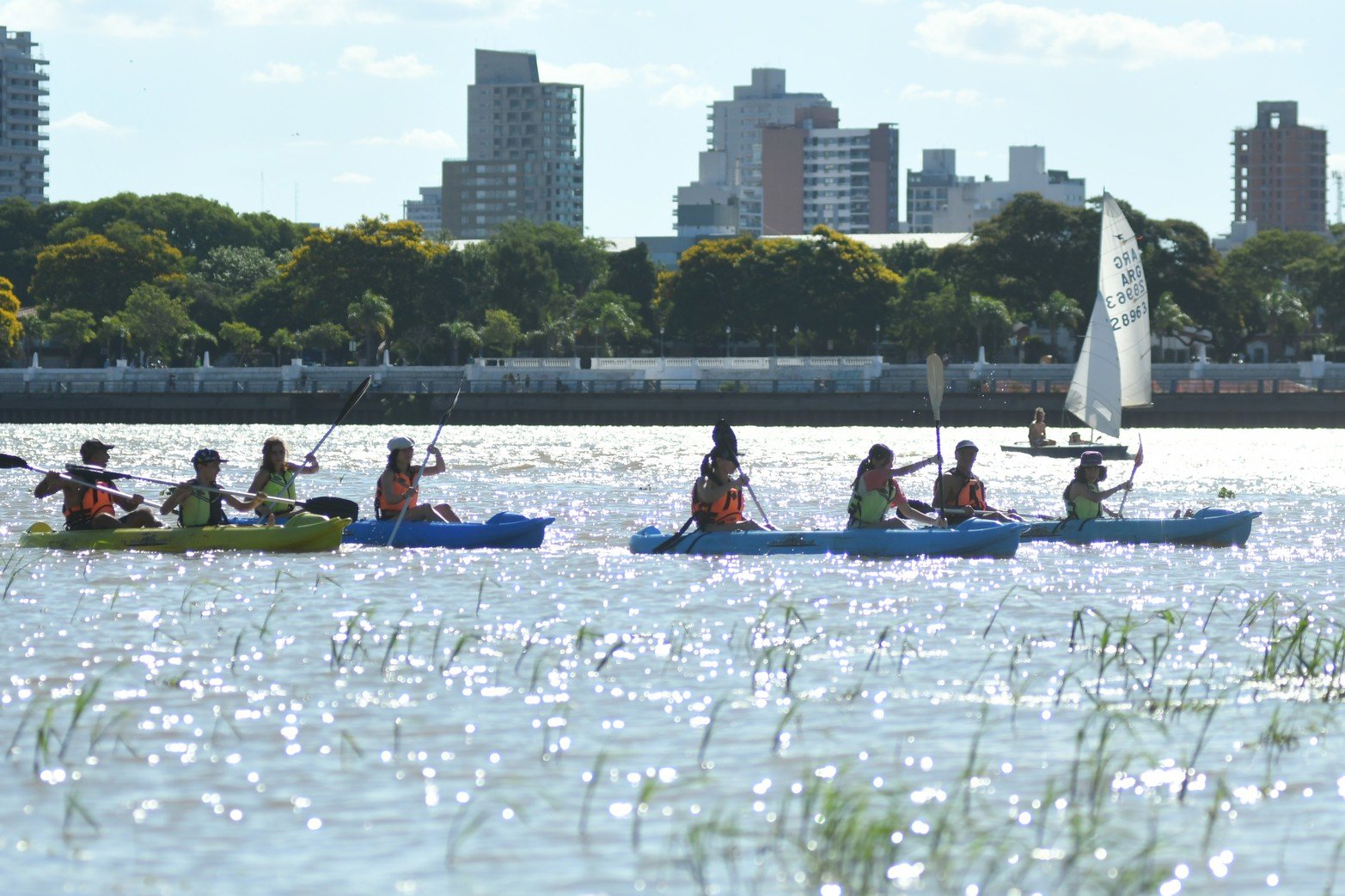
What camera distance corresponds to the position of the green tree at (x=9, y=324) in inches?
4437

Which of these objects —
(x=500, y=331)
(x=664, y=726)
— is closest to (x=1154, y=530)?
(x=664, y=726)

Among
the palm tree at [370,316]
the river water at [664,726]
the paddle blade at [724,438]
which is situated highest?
the palm tree at [370,316]

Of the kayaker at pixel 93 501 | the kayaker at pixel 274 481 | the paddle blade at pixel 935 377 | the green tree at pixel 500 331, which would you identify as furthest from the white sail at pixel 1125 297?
the green tree at pixel 500 331

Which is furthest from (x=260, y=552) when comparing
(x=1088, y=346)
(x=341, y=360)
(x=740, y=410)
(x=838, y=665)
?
(x=341, y=360)

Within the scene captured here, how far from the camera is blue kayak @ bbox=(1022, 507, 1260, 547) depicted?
82.1ft

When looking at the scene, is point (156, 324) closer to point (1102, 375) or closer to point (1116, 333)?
point (1102, 375)

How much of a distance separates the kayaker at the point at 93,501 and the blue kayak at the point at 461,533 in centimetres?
242

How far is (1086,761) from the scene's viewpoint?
11117mm

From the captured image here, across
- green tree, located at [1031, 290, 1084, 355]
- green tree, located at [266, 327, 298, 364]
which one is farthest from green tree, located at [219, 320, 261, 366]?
green tree, located at [1031, 290, 1084, 355]

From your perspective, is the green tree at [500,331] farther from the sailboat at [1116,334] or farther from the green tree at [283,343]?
the sailboat at [1116,334]

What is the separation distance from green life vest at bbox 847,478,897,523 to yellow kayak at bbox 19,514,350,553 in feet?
18.5

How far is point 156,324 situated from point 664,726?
345ft

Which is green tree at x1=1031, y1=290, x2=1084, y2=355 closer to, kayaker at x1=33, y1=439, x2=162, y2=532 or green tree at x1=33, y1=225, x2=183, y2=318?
green tree at x1=33, y1=225, x2=183, y2=318

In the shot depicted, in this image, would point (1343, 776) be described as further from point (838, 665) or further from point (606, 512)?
point (606, 512)
